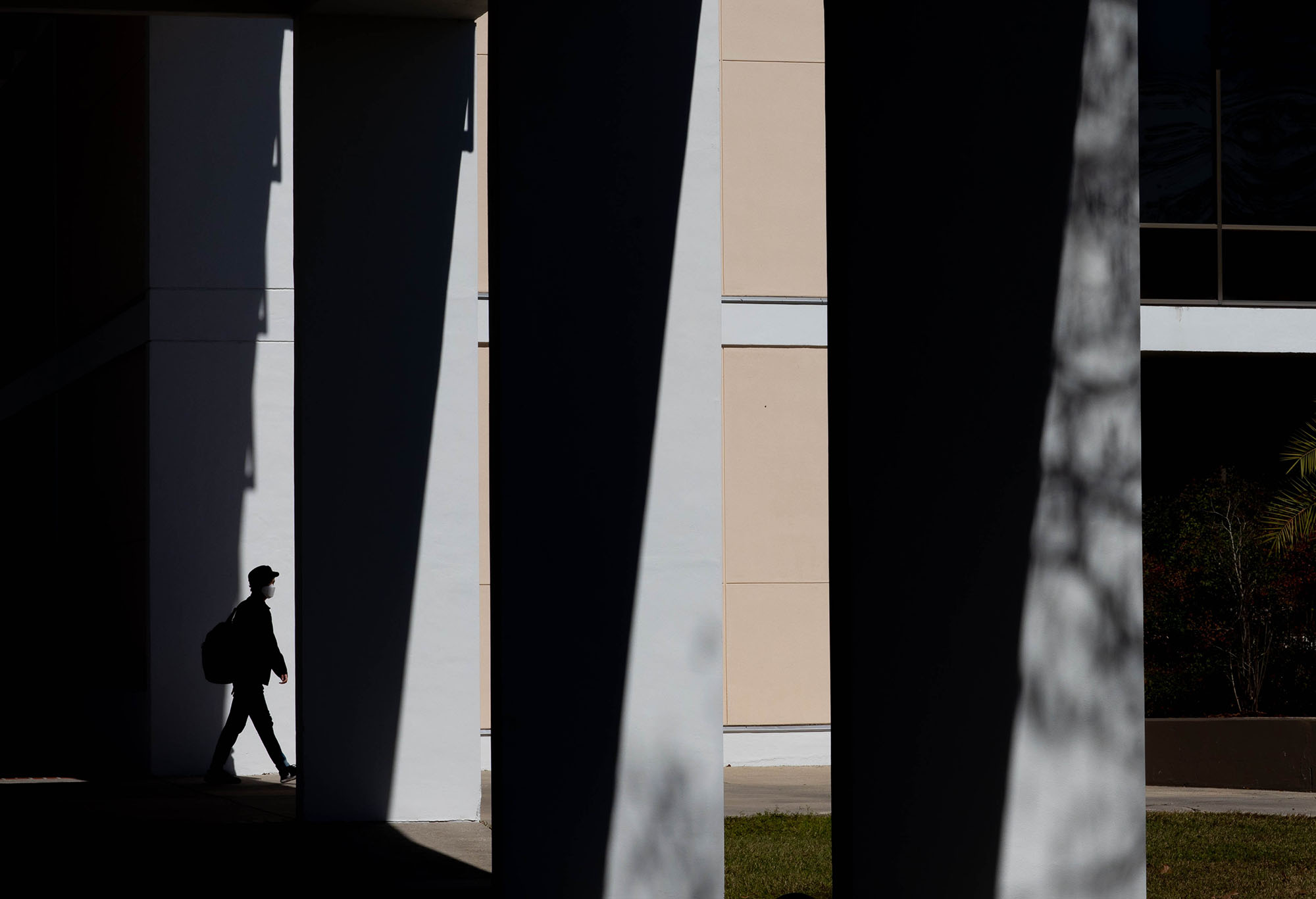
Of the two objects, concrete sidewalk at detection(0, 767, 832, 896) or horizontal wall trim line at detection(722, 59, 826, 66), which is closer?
concrete sidewalk at detection(0, 767, 832, 896)

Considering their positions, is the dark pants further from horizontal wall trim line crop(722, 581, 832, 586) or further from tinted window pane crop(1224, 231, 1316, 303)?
tinted window pane crop(1224, 231, 1316, 303)

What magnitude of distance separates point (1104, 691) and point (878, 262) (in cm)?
110

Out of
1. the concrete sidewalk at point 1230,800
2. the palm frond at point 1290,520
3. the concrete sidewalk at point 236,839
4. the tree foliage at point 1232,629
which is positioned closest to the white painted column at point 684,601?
the concrete sidewalk at point 236,839

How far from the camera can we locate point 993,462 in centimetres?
Result: 367

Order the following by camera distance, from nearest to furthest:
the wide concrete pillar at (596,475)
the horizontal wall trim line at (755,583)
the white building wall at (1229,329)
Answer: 1. the wide concrete pillar at (596,475)
2. the horizontal wall trim line at (755,583)
3. the white building wall at (1229,329)

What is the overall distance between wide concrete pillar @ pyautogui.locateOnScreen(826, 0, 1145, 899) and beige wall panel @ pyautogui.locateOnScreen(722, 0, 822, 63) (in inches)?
510

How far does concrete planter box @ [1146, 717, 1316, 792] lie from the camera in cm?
1395

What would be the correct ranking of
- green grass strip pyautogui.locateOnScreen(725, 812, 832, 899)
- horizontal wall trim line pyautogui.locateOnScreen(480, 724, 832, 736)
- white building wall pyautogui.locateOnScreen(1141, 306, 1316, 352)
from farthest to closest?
white building wall pyautogui.locateOnScreen(1141, 306, 1316, 352) → horizontal wall trim line pyautogui.locateOnScreen(480, 724, 832, 736) → green grass strip pyautogui.locateOnScreen(725, 812, 832, 899)

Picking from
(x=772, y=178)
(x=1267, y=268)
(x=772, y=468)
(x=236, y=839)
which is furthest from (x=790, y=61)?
(x=236, y=839)

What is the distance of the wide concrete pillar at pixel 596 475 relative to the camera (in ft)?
22.3

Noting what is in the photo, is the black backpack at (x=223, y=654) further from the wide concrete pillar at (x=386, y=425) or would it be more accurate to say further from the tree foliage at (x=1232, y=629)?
the tree foliage at (x=1232, y=629)

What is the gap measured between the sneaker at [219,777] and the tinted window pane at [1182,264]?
12.1m

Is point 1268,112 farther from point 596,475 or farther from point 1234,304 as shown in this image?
point 596,475

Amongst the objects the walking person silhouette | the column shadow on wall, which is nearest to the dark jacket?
the walking person silhouette
